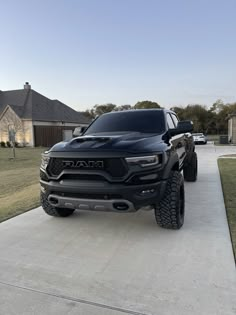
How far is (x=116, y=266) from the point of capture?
9.16 feet

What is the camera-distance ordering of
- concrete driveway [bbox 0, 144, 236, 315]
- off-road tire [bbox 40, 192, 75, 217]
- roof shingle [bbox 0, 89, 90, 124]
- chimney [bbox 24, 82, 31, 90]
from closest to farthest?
concrete driveway [bbox 0, 144, 236, 315] < off-road tire [bbox 40, 192, 75, 217] < roof shingle [bbox 0, 89, 90, 124] < chimney [bbox 24, 82, 31, 90]

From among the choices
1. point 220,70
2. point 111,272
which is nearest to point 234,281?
point 111,272

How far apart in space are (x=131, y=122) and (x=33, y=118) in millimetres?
25264

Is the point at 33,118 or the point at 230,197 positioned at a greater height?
the point at 33,118

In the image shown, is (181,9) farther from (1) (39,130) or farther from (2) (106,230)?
(1) (39,130)

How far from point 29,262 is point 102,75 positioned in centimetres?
2151

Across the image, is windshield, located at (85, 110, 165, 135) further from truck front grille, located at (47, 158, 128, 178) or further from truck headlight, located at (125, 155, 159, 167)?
truck front grille, located at (47, 158, 128, 178)

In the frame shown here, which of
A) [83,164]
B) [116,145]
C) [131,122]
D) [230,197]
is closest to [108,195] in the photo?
[83,164]

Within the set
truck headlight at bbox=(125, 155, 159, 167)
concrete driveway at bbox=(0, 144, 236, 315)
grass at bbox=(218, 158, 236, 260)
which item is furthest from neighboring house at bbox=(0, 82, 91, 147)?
truck headlight at bbox=(125, 155, 159, 167)

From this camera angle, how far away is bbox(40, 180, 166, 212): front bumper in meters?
3.06

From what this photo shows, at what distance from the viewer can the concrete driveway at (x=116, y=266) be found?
2180mm

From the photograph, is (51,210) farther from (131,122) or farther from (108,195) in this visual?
(131,122)

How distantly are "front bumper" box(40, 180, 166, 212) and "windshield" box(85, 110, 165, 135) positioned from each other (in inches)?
53.3

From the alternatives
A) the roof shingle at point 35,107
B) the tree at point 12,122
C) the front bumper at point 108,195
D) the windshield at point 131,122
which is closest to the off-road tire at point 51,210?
the front bumper at point 108,195
